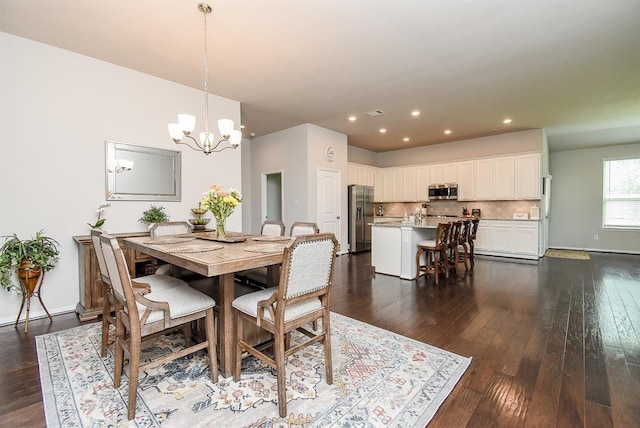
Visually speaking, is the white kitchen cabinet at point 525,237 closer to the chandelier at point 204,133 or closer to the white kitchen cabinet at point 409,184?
the white kitchen cabinet at point 409,184

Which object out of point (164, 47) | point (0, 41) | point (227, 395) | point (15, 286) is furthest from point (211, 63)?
point (227, 395)

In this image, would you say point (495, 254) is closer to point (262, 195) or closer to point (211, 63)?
point (262, 195)

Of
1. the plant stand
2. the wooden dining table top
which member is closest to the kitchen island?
the wooden dining table top

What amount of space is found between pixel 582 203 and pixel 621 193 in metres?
0.76

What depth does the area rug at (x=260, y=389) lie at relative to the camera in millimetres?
1552

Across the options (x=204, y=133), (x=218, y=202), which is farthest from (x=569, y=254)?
(x=204, y=133)

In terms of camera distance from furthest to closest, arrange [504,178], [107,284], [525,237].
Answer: [504,178] → [525,237] → [107,284]

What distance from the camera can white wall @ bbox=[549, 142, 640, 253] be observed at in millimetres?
7199

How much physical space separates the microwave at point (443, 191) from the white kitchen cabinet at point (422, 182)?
0.17 meters

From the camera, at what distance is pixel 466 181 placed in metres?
7.09

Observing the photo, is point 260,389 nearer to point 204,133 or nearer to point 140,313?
point 140,313

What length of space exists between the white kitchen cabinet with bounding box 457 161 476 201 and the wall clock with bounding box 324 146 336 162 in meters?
3.28

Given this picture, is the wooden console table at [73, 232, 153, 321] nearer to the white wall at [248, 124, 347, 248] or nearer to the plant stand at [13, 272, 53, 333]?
the plant stand at [13, 272, 53, 333]

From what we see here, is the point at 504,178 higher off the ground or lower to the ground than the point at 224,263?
higher
